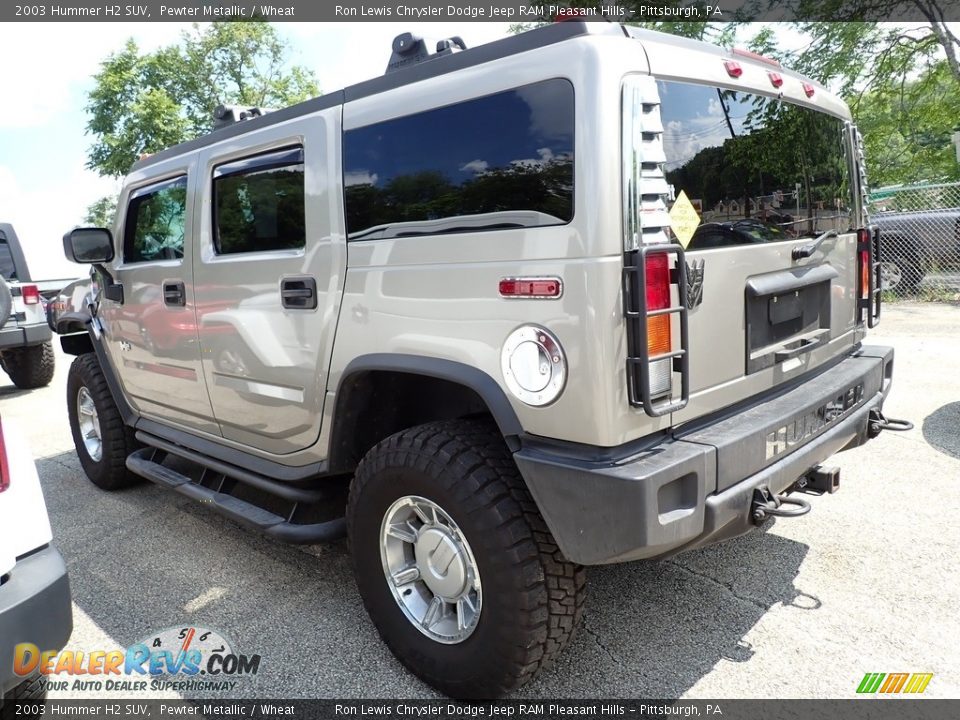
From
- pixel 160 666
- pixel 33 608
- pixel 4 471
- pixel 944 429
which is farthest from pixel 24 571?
pixel 944 429

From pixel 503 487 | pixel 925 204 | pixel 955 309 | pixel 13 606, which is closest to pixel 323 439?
pixel 503 487

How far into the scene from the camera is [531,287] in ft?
6.88

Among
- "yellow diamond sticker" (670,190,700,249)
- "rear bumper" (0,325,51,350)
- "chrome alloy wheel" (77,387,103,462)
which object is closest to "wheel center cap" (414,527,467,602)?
"yellow diamond sticker" (670,190,700,249)

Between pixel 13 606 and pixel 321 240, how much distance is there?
5.30 feet

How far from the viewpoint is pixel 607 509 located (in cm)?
196

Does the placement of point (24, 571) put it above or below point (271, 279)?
below

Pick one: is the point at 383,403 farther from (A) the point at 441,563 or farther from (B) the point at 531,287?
(B) the point at 531,287

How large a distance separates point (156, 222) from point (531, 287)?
2.82 meters

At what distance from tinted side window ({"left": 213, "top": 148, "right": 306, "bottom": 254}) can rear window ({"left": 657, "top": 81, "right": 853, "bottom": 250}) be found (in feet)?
5.15

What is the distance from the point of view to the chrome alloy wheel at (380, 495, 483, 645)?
2.39 meters

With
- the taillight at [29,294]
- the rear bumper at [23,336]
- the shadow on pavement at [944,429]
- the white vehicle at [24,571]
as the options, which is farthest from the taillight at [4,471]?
the taillight at [29,294]

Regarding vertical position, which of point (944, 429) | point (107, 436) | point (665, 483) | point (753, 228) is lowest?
point (944, 429)

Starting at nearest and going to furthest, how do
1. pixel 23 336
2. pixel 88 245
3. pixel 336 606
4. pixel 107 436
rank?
pixel 336 606
pixel 88 245
pixel 107 436
pixel 23 336

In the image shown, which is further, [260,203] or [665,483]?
[260,203]
